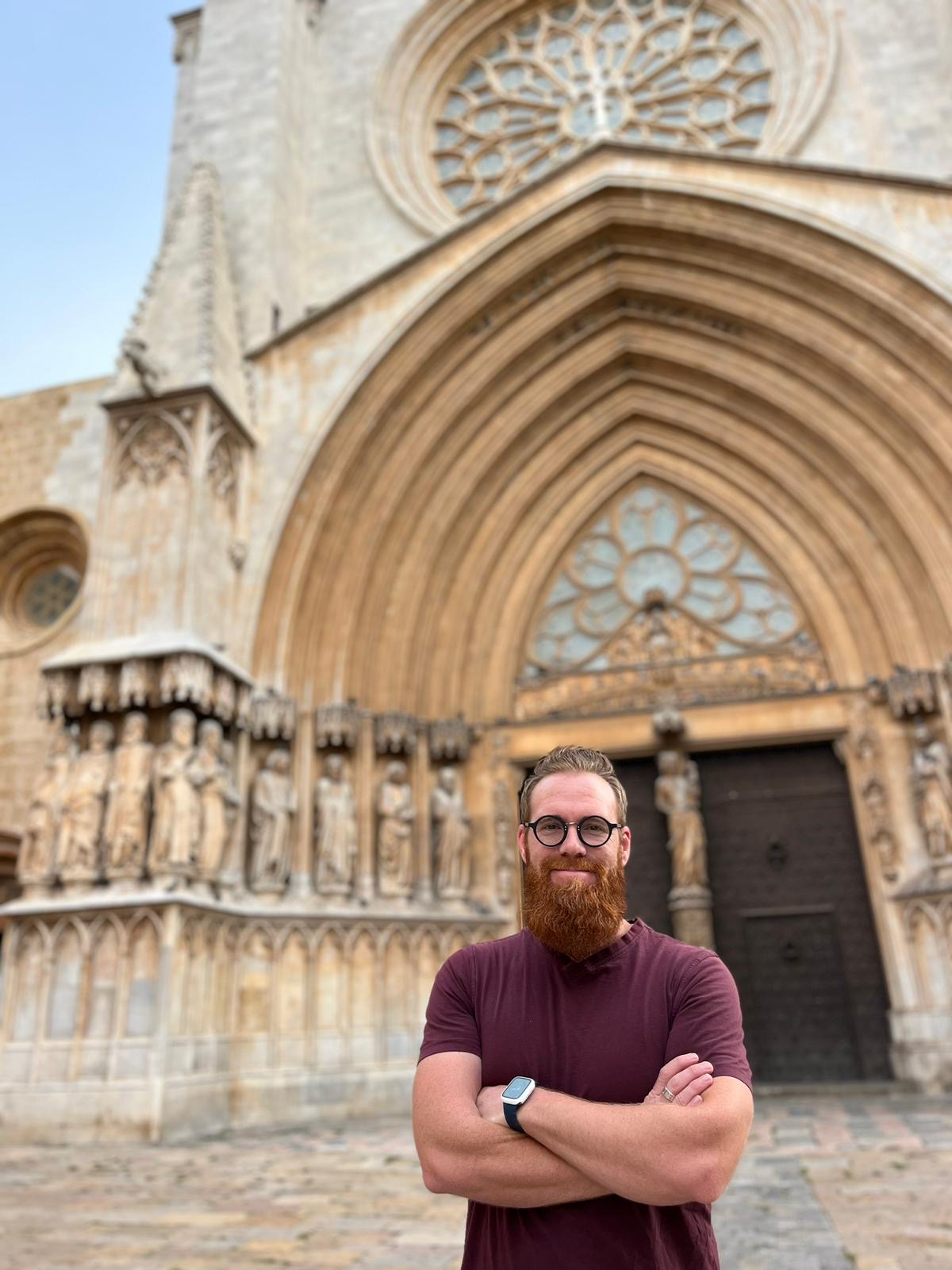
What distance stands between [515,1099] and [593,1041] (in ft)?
0.43

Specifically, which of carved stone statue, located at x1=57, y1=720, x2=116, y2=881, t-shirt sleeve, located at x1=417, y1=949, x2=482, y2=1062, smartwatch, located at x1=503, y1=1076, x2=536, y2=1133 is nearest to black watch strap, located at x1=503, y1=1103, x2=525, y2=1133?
smartwatch, located at x1=503, y1=1076, x2=536, y2=1133

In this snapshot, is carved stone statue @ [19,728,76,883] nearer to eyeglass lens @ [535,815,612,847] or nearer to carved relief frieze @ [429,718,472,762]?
carved relief frieze @ [429,718,472,762]

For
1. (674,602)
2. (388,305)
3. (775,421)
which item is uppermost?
(388,305)

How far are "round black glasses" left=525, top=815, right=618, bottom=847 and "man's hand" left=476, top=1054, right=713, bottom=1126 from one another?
295 mm

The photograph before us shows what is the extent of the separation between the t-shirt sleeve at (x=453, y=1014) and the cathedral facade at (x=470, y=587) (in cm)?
610

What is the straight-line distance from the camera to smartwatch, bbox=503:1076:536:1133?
123cm

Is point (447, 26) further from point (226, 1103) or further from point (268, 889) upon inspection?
point (226, 1103)

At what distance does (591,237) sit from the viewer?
1013 centimetres

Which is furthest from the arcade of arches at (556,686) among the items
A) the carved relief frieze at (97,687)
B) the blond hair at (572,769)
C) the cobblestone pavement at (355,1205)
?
the blond hair at (572,769)

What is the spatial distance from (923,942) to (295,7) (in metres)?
12.8

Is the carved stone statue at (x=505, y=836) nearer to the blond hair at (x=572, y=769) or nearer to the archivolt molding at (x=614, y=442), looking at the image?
the archivolt molding at (x=614, y=442)

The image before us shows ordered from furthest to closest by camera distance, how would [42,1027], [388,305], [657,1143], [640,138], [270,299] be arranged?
[640,138], [270,299], [388,305], [42,1027], [657,1143]

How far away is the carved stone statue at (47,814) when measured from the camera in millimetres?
7527

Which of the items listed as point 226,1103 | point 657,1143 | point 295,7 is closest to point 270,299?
point 295,7
